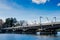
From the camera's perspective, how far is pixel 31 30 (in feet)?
31.3

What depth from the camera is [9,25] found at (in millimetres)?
5957

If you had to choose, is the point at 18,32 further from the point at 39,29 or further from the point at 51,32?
the point at 51,32

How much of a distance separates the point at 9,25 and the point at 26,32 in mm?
3167

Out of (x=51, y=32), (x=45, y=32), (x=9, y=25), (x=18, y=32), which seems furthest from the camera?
(x=51, y=32)

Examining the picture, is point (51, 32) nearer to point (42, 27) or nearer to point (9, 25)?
point (42, 27)

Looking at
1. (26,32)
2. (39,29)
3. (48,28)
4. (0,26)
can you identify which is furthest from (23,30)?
(0,26)

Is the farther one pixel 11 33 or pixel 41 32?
pixel 41 32

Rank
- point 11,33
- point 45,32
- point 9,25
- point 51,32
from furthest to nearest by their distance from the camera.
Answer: point 51,32, point 45,32, point 11,33, point 9,25

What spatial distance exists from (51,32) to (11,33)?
313 centimetres

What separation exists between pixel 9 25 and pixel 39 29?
10.3 feet

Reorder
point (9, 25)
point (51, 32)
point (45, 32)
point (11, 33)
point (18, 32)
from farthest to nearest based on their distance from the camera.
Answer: point (51, 32) < point (45, 32) < point (18, 32) < point (11, 33) < point (9, 25)

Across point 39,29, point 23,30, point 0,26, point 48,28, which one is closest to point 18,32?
point 23,30

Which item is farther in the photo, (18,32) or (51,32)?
(51,32)

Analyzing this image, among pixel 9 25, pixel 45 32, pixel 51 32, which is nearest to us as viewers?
pixel 9 25
